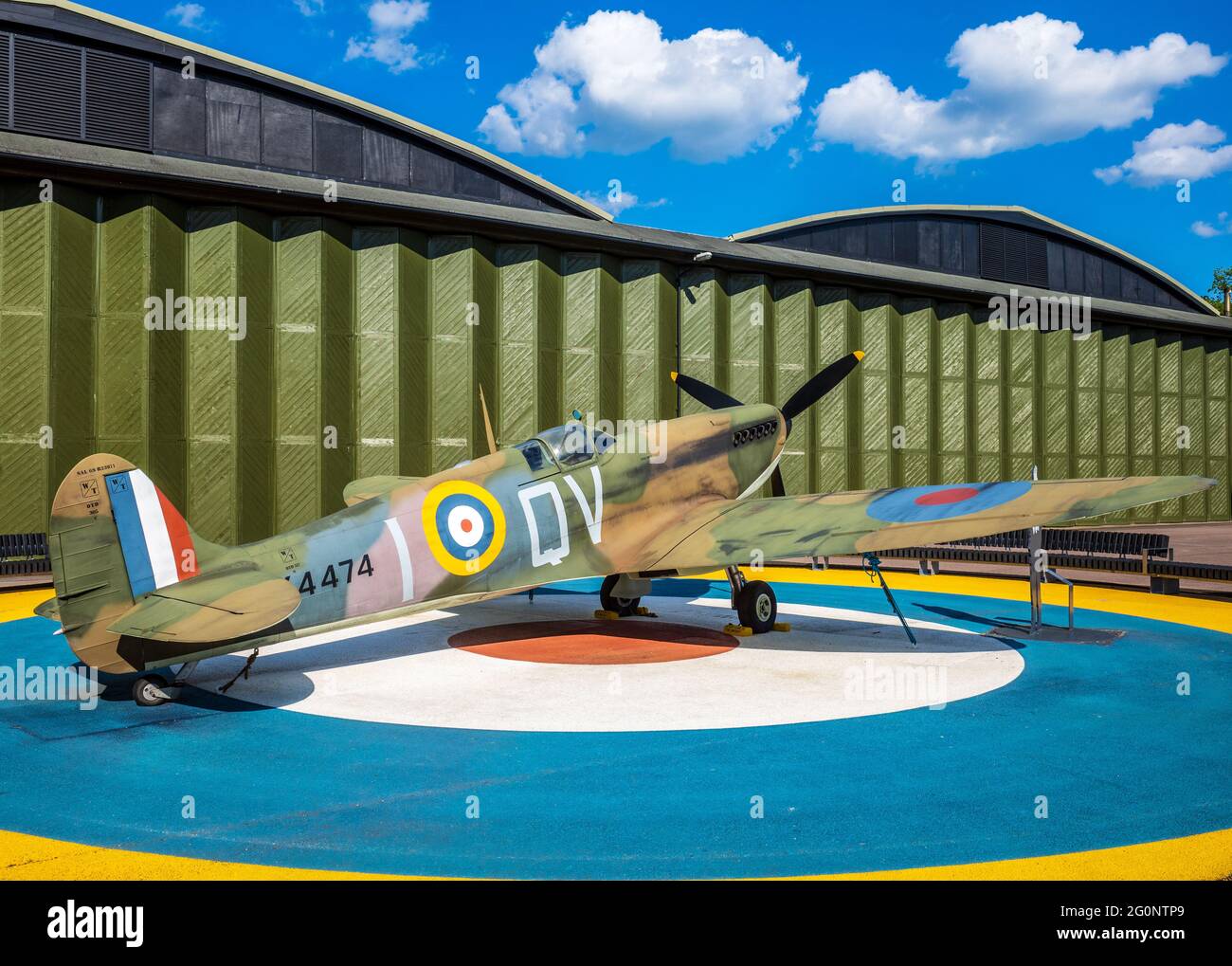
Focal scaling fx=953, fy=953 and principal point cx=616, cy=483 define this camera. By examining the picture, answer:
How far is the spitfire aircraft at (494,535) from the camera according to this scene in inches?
320

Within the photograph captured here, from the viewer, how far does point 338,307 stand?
915 inches

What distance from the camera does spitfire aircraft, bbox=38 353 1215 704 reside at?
8.12 m

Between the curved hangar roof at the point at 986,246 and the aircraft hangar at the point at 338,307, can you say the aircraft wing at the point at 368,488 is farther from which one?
the curved hangar roof at the point at 986,246

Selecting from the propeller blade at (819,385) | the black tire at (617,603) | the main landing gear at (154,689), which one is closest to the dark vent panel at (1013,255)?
the propeller blade at (819,385)

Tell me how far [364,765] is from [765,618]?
6.84 m

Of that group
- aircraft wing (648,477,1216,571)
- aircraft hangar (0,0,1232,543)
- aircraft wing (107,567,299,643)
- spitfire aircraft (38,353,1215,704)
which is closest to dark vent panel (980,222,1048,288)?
aircraft hangar (0,0,1232,543)

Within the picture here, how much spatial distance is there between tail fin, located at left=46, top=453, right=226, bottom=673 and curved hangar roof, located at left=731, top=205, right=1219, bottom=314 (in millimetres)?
27813

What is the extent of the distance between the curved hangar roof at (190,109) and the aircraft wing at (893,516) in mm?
18567

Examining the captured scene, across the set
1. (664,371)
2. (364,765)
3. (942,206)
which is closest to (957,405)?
(942,206)

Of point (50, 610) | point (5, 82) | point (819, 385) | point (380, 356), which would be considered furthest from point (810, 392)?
point (5, 82)

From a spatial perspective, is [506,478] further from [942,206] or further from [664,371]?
[942,206]

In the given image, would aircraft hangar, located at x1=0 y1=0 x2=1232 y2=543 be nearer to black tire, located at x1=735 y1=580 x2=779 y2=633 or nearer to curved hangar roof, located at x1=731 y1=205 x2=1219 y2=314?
curved hangar roof, located at x1=731 y1=205 x2=1219 y2=314

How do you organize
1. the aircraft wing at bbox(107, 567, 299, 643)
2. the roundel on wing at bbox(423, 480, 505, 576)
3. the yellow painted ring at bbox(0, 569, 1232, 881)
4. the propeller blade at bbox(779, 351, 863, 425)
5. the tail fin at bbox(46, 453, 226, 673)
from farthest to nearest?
the propeller blade at bbox(779, 351, 863, 425) → the roundel on wing at bbox(423, 480, 505, 576) → the tail fin at bbox(46, 453, 226, 673) → the aircraft wing at bbox(107, 567, 299, 643) → the yellow painted ring at bbox(0, 569, 1232, 881)

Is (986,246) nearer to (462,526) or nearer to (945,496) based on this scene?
(945,496)
